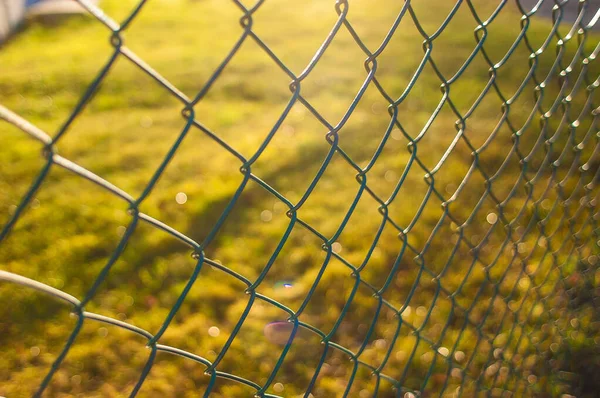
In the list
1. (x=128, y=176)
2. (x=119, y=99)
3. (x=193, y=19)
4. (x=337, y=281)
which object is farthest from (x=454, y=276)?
(x=193, y=19)

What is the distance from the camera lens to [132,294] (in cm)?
262

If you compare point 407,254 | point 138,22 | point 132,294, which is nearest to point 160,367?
point 132,294

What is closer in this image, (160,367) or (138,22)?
(160,367)

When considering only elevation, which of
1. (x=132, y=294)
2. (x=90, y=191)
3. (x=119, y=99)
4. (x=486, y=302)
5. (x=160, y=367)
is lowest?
(x=160, y=367)

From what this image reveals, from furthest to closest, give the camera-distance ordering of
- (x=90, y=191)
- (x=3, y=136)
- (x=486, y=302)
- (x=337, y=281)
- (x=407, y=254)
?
(x=3, y=136) → (x=90, y=191) → (x=407, y=254) → (x=337, y=281) → (x=486, y=302)

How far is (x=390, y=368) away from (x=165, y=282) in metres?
1.29

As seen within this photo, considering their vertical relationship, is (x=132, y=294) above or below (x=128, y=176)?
below

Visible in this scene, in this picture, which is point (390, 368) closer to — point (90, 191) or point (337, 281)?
point (337, 281)

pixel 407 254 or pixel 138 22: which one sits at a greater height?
pixel 138 22

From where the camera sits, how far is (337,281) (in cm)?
273

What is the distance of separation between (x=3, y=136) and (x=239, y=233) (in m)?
2.43

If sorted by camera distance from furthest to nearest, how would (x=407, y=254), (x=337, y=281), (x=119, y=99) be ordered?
(x=119, y=99)
(x=407, y=254)
(x=337, y=281)

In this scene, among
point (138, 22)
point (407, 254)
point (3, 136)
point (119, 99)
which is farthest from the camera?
point (138, 22)

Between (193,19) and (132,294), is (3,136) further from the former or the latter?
(193,19)
